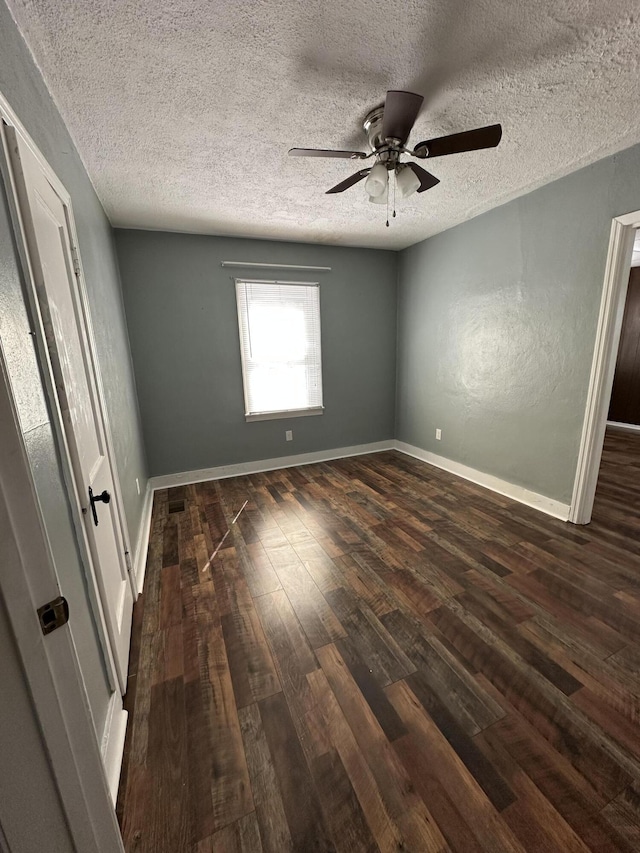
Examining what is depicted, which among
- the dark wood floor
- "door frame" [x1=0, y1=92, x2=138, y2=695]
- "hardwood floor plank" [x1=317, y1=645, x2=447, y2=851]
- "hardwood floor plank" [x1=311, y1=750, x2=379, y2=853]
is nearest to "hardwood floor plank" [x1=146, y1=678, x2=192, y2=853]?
the dark wood floor

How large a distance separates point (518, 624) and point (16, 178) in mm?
2556

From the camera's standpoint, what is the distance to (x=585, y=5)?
1128 mm

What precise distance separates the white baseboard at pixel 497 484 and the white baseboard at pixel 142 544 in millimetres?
2992

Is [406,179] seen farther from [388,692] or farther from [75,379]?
[388,692]

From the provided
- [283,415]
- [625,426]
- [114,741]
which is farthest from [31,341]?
[625,426]

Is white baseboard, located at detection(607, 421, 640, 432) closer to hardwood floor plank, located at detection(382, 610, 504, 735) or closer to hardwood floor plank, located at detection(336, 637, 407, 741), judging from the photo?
hardwood floor plank, located at detection(382, 610, 504, 735)

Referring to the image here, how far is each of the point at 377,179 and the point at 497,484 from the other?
8.85 ft

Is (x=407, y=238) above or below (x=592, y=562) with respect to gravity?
above

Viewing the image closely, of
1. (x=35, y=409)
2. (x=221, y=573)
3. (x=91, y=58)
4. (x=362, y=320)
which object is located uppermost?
(x=91, y=58)

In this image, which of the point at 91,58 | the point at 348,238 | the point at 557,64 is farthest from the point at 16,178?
the point at 348,238

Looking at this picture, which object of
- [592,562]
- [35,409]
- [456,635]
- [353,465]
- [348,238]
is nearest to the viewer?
[35,409]

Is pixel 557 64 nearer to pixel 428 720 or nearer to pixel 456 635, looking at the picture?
pixel 456 635

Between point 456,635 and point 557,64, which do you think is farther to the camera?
point 456,635

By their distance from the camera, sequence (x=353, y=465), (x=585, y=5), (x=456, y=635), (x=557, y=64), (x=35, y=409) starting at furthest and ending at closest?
(x=353, y=465), (x=456, y=635), (x=557, y=64), (x=585, y=5), (x=35, y=409)
